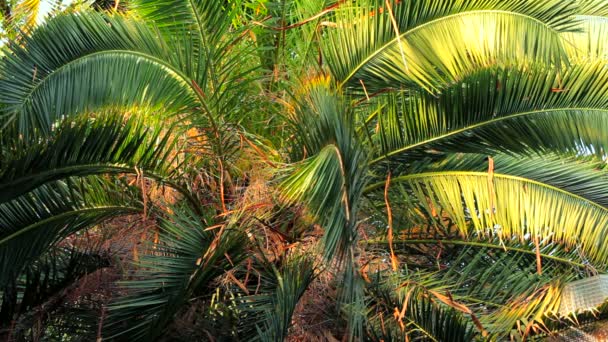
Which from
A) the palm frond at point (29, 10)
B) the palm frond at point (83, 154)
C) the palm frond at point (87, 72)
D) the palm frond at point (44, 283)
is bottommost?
the palm frond at point (44, 283)

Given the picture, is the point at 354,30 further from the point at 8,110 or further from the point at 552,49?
the point at 8,110

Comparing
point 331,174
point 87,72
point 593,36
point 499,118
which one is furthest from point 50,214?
A: point 593,36

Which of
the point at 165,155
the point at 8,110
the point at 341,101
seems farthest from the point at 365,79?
the point at 8,110

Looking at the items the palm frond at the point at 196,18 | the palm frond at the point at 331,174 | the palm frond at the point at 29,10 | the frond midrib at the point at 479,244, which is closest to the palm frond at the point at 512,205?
the frond midrib at the point at 479,244

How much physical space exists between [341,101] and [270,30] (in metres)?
2.05

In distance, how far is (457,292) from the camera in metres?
6.41

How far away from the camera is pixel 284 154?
607 cm

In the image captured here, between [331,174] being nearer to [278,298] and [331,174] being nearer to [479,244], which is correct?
[278,298]

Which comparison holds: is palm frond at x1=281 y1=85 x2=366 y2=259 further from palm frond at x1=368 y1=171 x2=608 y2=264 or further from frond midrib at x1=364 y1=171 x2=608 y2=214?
palm frond at x1=368 y1=171 x2=608 y2=264

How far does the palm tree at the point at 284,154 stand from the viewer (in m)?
5.40

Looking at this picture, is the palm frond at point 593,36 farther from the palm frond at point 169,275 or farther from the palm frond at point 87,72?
the palm frond at point 169,275

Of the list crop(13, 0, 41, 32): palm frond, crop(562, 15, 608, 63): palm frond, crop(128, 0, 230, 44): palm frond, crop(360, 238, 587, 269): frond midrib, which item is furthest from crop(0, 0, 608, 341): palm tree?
crop(13, 0, 41, 32): palm frond

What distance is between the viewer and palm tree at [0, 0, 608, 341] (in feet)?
17.7

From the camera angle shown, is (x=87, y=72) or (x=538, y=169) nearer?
(x=87, y=72)
